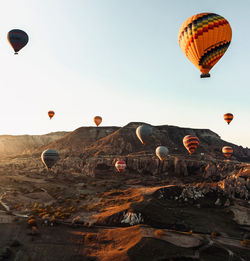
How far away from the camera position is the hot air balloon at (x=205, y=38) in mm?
32875

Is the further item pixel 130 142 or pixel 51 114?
pixel 130 142

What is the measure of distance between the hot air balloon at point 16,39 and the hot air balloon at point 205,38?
32972mm

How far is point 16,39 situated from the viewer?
50125mm

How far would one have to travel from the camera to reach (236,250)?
2367 centimetres

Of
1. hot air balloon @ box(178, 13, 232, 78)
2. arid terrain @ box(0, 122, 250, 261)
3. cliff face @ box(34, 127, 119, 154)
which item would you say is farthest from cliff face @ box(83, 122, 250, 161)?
hot air balloon @ box(178, 13, 232, 78)

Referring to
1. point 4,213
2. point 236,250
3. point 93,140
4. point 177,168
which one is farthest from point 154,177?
point 93,140

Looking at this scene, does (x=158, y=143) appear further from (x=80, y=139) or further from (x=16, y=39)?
(x=16, y=39)

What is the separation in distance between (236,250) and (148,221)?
11.9 meters

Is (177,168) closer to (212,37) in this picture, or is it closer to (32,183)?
(32,183)

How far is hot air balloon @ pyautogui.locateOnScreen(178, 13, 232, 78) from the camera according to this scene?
32875 millimetres

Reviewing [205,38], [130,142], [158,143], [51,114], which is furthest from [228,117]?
[51,114]

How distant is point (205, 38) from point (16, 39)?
37.4 metres

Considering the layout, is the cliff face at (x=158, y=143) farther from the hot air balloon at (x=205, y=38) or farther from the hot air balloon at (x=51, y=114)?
the hot air balloon at (x=205, y=38)

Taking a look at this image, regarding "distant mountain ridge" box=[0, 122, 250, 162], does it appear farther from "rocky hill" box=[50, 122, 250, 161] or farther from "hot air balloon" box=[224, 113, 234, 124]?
"hot air balloon" box=[224, 113, 234, 124]
